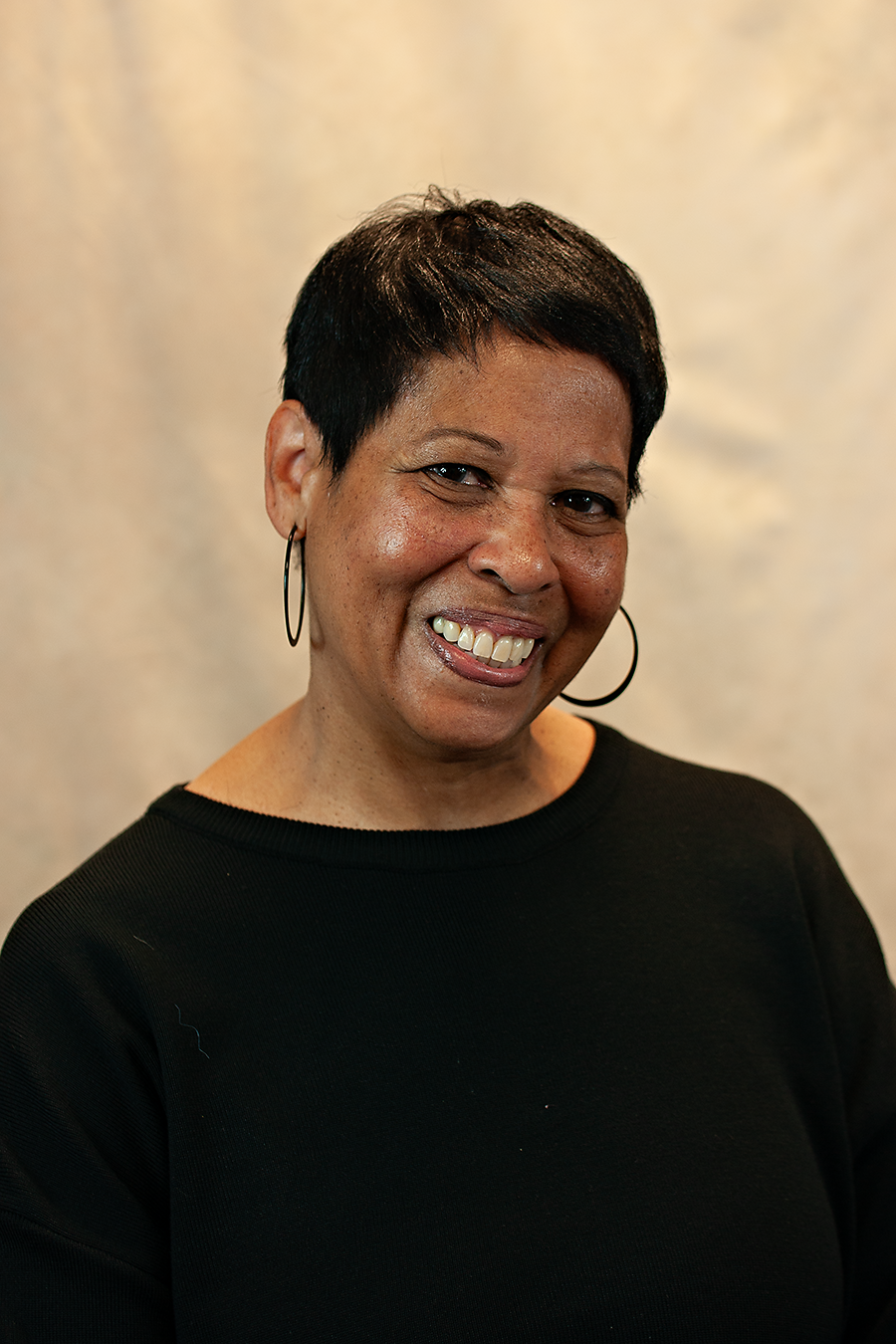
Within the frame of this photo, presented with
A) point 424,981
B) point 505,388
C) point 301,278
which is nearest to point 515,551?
point 505,388

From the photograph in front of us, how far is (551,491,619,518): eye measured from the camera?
4.12 feet

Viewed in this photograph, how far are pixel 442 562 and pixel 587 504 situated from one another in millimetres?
179

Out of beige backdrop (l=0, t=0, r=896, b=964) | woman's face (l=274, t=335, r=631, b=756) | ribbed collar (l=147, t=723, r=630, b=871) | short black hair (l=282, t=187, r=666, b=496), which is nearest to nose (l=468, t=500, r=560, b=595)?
woman's face (l=274, t=335, r=631, b=756)

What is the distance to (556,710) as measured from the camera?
164cm

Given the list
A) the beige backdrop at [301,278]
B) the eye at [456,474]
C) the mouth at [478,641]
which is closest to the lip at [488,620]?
the mouth at [478,641]

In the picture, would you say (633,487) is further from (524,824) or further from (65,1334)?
(65,1334)

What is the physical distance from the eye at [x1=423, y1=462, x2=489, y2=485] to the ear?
156 millimetres

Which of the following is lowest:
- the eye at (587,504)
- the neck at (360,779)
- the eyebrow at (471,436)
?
the neck at (360,779)

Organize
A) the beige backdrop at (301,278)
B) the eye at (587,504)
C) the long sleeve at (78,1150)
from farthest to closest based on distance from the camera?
the beige backdrop at (301,278) < the eye at (587,504) < the long sleeve at (78,1150)

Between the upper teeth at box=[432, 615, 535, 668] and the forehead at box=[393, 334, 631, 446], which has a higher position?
the forehead at box=[393, 334, 631, 446]

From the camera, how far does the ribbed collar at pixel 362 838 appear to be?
1.32 metres

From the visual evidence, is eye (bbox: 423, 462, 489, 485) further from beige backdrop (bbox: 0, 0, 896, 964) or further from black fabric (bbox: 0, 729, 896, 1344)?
beige backdrop (bbox: 0, 0, 896, 964)

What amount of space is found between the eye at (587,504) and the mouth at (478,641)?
128 millimetres

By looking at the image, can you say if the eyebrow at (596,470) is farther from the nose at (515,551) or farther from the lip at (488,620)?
the lip at (488,620)
